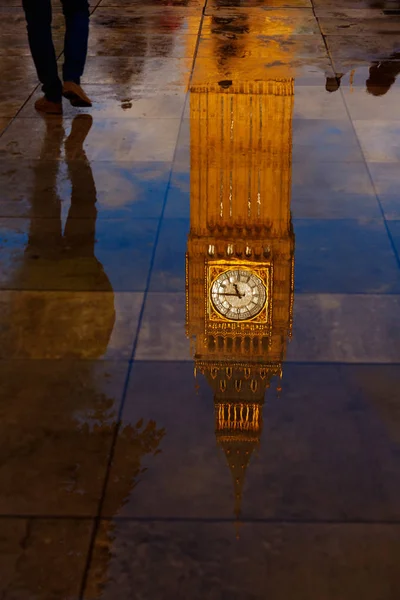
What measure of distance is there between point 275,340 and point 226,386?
0.93 meters

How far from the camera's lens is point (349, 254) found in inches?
357

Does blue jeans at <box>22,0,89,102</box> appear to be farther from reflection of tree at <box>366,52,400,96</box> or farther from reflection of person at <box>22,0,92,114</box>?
reflection of tree at <box>366,52,400,96</box>

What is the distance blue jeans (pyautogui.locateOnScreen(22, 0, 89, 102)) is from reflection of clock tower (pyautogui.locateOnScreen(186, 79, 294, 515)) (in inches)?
66.5

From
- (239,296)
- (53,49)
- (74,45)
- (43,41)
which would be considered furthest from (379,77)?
(239,296)

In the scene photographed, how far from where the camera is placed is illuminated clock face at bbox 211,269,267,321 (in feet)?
25.8

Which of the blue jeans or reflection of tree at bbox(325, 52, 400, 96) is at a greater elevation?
the blue jeans

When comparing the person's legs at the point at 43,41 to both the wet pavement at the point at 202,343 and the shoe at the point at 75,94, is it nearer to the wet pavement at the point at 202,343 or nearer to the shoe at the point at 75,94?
the shoe at the point at 75,94

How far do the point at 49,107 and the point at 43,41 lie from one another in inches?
33.6

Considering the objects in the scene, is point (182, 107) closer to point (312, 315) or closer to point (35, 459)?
point (312, 315)

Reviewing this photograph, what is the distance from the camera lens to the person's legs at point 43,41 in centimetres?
1292

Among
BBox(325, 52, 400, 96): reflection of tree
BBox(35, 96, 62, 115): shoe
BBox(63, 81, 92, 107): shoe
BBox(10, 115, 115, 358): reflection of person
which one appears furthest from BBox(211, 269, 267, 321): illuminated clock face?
BBox(325, 52, 400, 96): reflection of tree

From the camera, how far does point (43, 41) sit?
13047 mm

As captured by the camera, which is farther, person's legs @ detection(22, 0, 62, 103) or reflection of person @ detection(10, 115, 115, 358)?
person's legs @ detection(22, 0, 62, 103)

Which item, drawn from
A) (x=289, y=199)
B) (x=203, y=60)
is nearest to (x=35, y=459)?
(x=289, y=199)
